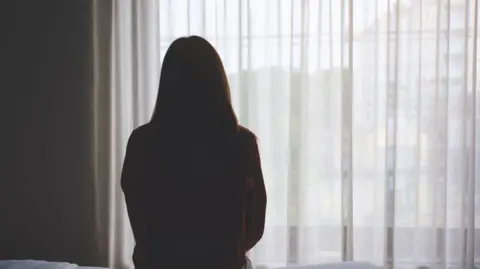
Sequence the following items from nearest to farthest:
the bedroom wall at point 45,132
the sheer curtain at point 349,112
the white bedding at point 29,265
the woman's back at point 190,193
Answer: the woman's back at point 190,193 < the white bedding at point 29,265 < the sheer curtain at point 349,112 < the bedroom wall at point 45,132

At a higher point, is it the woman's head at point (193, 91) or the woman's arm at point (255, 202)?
the woman's head at point (193, 91)

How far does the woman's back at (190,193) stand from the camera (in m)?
1.12

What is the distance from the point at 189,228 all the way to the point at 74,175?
1.77 metres

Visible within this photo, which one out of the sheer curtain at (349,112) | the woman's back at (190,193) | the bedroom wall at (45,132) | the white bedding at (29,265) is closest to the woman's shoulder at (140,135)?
the woman's back at (190,193)

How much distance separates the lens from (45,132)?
2.72 meters

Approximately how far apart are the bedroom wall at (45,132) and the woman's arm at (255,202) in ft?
5.63

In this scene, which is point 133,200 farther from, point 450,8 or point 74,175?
point 450,8

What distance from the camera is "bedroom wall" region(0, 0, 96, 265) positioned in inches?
106

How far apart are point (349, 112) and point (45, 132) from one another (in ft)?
5.48

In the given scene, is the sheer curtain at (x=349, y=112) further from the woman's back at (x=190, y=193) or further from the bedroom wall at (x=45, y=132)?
the woman's back at (x=190, y=193)

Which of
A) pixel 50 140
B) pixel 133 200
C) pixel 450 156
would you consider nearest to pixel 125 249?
pixel 50 140

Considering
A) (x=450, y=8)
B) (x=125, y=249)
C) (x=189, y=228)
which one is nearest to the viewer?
(x=189, y=228)

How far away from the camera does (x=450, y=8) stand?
8.20 ft

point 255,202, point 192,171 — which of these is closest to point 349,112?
point 255,202
